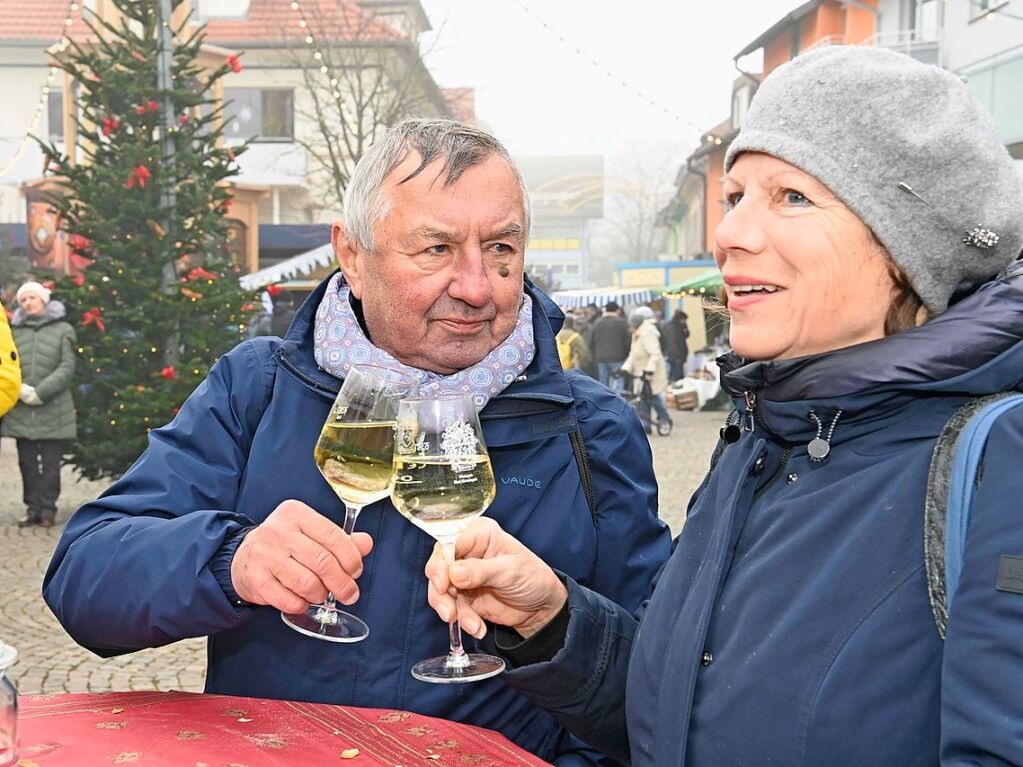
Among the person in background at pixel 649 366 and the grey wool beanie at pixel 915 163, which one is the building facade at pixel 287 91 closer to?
the person in background at pixel 649 366

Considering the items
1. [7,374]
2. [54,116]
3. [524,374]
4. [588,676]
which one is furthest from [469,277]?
[54,116]

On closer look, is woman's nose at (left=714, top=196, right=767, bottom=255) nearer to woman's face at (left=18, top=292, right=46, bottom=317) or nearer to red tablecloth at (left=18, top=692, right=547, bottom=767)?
red tablecloth at (left=18, top=692, right=547, bottom=767)

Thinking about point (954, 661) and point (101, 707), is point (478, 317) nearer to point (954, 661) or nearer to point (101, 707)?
point (101, 707)

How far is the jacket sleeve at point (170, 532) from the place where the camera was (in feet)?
6.70

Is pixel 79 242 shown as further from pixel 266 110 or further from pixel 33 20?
pixel 33 20

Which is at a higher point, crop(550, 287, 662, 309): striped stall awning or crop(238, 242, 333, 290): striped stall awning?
crop(238, 242, 333, 290): striped stall awning

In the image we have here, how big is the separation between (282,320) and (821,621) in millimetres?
17702

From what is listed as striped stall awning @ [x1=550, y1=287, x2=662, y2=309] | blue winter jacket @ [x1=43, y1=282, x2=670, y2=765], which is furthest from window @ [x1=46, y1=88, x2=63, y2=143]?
blue winter jacket @ [x1=43, y1=282, x2=670, y2=765]

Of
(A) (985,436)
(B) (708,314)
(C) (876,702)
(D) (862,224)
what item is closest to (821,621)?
(C) (876,702)

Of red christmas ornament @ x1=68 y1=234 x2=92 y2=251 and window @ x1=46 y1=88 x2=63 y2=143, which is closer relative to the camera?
red christmas ornament @ x1=68 y1=234 x2=92 y2=251

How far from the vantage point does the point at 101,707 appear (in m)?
1.96

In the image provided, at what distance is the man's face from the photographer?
7.96 ft

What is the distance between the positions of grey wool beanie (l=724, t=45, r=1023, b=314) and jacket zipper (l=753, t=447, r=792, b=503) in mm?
302

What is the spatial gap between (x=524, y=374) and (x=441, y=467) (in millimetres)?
675
